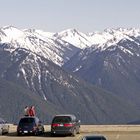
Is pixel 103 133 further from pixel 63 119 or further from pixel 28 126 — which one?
pixel 28 126

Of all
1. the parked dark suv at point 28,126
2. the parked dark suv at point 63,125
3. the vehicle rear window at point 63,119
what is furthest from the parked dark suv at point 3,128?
the vehicle rear window at point 63,119

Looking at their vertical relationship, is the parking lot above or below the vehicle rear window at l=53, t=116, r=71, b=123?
below

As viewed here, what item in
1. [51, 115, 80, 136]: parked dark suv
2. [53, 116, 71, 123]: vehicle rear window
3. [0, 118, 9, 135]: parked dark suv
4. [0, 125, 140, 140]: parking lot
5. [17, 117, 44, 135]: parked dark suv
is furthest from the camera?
[0, 118, 9, 135]: parked dark suv

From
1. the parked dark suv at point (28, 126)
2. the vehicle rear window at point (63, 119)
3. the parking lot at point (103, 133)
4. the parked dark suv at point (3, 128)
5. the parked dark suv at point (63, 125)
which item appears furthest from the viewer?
the parked dark suv at point (3, 128)

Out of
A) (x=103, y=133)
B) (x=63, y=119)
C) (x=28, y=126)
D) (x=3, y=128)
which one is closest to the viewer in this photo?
(x=63, y=119)

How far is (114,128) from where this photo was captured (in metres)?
74.1

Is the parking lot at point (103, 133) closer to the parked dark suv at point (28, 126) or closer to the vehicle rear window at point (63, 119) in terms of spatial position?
the parked dark suv at point (28, 126)

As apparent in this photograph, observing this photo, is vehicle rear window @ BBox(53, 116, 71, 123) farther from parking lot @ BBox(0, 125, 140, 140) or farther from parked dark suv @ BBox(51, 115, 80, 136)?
parking lot @ BBox(0, 125, 140, 140)

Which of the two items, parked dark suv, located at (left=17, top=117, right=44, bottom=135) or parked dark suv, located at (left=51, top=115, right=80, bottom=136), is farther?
parked dark suv, located at (left=17, top=117, right=44, bottom=135)

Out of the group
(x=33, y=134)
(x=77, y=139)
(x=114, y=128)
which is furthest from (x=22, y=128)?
(x=114, y=128)

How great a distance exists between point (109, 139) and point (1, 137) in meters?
11.2

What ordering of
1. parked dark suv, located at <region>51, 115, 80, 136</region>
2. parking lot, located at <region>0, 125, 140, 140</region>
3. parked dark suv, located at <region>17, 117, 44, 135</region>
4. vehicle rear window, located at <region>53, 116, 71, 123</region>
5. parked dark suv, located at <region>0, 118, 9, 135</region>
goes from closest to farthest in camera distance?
parking lot, located at <region>0, 125, 140, 140</region>, parked dark suv, located at <region>51, 115, 80, 136</region>, vehicle rear window, located at <region>53, 116, 71, 123</region>, parked dark suv, located at <region>17, 117, 44, 135</region>, parked dark suv, located at <region>0, 118, 9, 135</region>

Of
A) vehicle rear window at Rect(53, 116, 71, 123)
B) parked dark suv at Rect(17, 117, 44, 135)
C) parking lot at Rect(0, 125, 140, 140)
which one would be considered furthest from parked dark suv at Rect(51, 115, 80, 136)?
parked dark suv at Rect(17, 117, 44, 135)

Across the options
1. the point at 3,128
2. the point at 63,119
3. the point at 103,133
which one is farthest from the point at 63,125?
the point at 3,128
